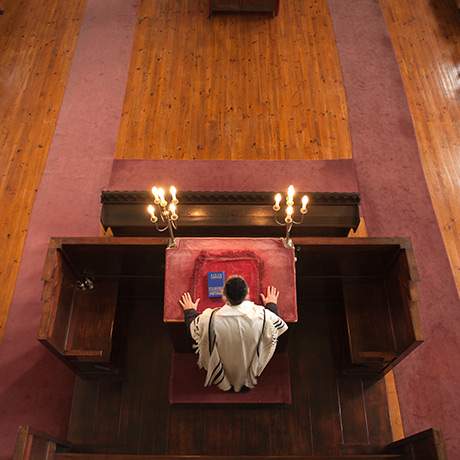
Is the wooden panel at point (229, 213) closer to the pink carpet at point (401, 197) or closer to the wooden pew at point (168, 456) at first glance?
the pink carpet at point (401, 197)

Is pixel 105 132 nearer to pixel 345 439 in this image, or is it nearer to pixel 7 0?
pixel 7 0

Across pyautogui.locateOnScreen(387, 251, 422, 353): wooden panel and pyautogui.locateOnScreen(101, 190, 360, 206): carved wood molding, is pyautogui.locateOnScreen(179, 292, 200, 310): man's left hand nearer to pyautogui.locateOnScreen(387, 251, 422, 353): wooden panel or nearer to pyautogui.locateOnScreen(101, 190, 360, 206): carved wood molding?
pyautogui.locateOnScreen(101, 190, 360, 206): carved wood molding

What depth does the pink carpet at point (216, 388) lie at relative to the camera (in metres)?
3.67

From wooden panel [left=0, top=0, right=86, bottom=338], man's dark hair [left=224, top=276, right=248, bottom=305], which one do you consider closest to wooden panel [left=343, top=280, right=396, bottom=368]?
man's dark hair [left=224, top=276, right=248, bottom=305]

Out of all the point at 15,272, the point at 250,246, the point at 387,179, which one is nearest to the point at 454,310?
the point at 387,179

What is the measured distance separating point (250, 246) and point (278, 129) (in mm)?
2822

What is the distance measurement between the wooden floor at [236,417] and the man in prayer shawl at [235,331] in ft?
2.72

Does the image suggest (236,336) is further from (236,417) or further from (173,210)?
(236,417)

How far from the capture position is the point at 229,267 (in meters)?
3.30

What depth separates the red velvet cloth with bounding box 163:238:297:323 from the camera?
3.20 m

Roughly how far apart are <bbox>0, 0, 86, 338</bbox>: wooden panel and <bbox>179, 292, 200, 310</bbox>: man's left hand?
229cm

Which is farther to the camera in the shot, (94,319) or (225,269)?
(94,319)

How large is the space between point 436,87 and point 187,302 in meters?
5.00

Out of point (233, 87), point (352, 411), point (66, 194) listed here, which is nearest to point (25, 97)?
point (66, 194)
